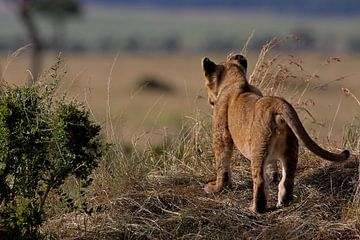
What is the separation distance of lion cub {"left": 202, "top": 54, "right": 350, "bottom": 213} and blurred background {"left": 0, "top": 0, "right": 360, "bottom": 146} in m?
0.70

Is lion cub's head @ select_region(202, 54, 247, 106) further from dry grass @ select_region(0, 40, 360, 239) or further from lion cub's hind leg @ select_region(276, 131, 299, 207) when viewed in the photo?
lion cub's hind leg @ select_region(276, 131, 299, 207)

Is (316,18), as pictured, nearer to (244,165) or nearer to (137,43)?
(137,43)

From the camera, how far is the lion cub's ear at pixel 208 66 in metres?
8.37

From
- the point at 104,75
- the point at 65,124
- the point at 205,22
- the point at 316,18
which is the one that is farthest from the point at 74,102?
the point at 316,18

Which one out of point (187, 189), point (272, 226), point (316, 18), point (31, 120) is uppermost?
point (316, 18)

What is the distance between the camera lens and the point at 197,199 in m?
7.81

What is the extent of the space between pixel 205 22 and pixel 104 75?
12313 centimetres

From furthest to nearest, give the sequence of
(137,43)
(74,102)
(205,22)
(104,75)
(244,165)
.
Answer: (205,22) → (137,43) → (104,75) → (244,165) → (74,102)

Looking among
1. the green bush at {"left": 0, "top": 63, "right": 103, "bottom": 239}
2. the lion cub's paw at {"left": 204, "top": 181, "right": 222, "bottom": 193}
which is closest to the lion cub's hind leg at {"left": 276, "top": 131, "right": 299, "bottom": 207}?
the lion cub's paw at {"left": 204, "top": 181, "right": 222, "bottom": 193}

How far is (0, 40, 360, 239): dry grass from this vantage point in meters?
7.27

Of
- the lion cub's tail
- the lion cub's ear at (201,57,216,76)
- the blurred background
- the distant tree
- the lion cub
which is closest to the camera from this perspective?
the lion cub's tail

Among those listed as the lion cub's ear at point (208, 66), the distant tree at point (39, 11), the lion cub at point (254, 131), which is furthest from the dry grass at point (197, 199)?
the distant tree at point (39, 11)

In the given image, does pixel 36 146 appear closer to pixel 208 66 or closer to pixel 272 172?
pixel 208 66

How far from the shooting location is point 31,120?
7.41m
